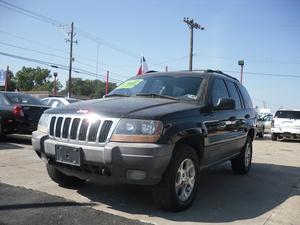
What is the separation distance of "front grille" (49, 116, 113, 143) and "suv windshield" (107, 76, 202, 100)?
1366 millimetres

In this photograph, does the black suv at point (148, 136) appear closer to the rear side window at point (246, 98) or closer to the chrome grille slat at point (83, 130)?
the chrome grille slat at point (83, 130)

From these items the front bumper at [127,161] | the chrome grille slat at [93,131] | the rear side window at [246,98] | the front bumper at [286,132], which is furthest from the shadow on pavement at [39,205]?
the front bumper at [286,132]

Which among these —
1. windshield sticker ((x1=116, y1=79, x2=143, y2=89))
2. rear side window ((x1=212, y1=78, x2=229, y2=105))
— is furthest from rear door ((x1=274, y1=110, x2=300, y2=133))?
windshield sticker ((x1=116, y1=79, x2=143, y2=89))

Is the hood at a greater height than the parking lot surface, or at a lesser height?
greater

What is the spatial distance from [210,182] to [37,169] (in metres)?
3.02

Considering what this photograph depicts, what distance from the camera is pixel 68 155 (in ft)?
16.4

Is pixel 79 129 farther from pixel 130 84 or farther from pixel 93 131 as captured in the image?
pixel 130 84

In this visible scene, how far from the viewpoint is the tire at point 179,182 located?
489 cm

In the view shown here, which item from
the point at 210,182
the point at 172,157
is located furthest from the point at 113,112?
the point at 210,182

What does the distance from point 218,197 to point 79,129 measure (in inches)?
92.9

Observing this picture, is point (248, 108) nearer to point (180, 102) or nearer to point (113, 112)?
point (180, 102)

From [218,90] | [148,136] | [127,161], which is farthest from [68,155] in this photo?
[218,90]

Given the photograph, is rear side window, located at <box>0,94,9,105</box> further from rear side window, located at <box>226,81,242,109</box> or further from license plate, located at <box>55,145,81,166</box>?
license plate, located at <box>55,145,81,166</box>

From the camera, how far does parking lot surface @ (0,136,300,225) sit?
489 cm
